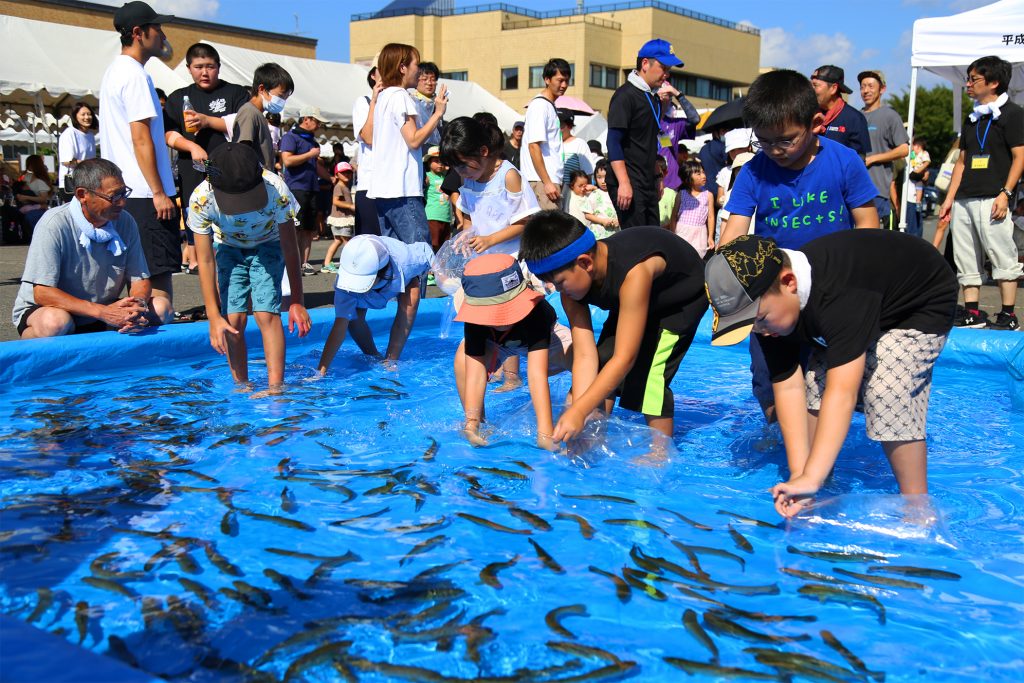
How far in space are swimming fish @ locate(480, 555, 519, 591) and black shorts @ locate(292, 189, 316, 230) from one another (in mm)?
8517

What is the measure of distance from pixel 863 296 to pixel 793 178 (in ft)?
4.25

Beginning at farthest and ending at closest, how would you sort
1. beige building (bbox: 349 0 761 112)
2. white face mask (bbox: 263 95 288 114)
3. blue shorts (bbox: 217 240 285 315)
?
beige building (bbox: 349 0 761 112) → white face mask (bbox: 263 95 288 114) → blue shorts (bbox: 217 240 285 315)

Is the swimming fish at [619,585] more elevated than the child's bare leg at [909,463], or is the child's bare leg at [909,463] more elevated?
the child's bare leg at [909,463]

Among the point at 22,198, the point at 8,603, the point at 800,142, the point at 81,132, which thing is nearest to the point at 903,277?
the point at 800,142

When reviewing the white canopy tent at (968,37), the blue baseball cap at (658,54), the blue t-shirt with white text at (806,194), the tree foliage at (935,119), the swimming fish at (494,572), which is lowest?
the swimming fish at (494,572)

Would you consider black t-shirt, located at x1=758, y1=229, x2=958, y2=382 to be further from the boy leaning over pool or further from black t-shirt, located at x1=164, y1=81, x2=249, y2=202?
black t-shirt, located at x1=164, y1=81, x2=249, y2=202

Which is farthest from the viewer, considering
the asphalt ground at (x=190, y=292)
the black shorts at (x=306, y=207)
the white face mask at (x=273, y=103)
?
the black shorts at (x=306, y=207)

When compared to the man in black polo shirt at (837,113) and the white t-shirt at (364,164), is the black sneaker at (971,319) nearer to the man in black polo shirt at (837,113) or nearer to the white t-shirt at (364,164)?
the man in black polo shirt at (837,113)

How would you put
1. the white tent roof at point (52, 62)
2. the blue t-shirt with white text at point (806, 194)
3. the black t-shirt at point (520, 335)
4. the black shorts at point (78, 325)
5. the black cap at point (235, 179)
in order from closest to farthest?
1. the blue t-shirt with white text at point (806, 194)
2. the black t-shirt at point (520, 335)
3. the black cap at point (235, 179)
4. the black shorts at point (78, 325)
5. the white tent roof at point (52, 62)

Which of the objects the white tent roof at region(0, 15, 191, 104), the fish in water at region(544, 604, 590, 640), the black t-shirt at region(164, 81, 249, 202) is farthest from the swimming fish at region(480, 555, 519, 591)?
the white tent roof at region(0, 15, 191, 104)

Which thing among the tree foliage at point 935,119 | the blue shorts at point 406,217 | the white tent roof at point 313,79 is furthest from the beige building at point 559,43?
the blue shorts at point 406,217

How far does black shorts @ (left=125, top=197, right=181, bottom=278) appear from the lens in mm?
7234

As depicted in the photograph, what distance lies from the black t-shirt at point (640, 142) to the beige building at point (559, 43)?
45.3 meters

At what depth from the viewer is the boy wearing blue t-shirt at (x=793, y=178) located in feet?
14.0
